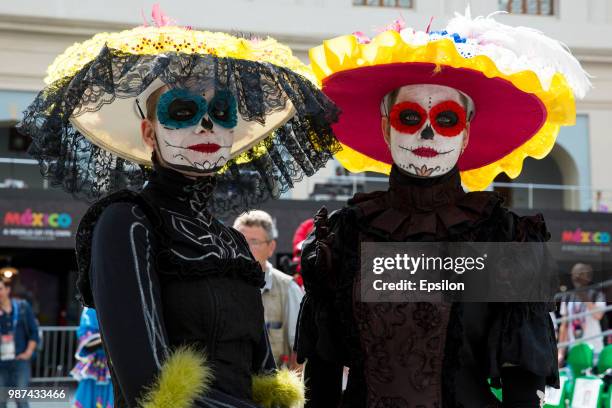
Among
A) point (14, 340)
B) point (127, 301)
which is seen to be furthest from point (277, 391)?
point (14, 340)

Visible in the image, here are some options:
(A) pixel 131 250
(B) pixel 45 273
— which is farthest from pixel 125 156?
(B) pixel 45 273

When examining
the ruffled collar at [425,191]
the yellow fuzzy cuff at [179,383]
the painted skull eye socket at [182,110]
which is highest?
the painted skull eye socket at [182,110]

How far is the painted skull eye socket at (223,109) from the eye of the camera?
260 cm

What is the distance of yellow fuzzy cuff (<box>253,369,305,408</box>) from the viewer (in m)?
2.65

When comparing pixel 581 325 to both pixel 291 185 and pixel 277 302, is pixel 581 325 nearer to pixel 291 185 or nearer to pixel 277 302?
pixel 277 302

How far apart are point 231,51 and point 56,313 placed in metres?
13.6

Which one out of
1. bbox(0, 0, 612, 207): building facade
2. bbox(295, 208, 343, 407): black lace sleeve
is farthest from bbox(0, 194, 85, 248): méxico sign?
bbox(295, 208, 343, 407): black lace sleeve

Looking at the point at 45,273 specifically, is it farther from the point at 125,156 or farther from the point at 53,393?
the point at 125,156

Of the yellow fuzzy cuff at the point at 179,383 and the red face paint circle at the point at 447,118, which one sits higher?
the red face paint circle at the point at 447,118

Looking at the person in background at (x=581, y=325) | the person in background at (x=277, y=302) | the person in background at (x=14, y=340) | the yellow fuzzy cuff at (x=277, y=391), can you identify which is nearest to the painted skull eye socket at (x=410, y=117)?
the yellow fuzzy cuff at (x=277, y=391)

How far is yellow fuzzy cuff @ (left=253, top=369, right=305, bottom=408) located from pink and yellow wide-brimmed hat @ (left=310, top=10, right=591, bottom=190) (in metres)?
1.07

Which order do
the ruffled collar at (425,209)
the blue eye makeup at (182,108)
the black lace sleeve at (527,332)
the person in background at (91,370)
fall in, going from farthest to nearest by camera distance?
the person in background at (91,370), the ruffled collar at (425,209), the black lace sleeve at (527,332), the blue eye makeup at (182,108)

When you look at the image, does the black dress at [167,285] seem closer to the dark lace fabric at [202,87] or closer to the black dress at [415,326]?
the dark lace fabric at [202,87]

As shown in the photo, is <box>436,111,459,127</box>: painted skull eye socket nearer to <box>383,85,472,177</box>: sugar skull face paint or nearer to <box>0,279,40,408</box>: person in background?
<box>383,85,472,177</box>: sugar skull face paint
